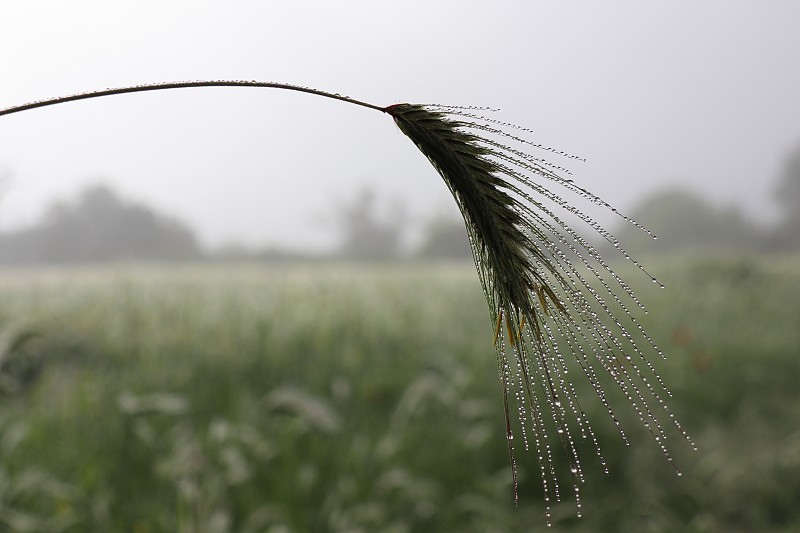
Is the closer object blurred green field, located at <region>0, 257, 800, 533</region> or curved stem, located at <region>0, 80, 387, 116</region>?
curved stem, located at <region>0, 80, 387, 116</region>

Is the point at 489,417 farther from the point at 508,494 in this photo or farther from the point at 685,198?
the point at 685,198

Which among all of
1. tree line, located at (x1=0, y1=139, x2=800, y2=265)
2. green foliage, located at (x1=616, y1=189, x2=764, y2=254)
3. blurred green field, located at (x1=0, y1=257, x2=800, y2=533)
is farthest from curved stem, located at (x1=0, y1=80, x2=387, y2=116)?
green foliage, located at (x1=616, y1=189, x2=764, y2=254)

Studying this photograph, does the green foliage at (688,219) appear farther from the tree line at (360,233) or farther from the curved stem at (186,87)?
the curved stem at (186,87)

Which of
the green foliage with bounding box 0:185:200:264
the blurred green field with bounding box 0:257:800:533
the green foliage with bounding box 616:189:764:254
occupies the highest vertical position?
the green foliage with bounding box 616:189:764:254

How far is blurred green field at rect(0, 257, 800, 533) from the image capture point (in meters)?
2.72

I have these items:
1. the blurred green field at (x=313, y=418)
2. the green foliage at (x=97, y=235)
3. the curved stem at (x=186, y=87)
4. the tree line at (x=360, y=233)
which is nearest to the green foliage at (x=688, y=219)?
the tree line at (x=360, y=233)

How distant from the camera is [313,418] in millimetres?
2240

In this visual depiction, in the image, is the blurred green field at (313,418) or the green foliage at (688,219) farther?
the green foliage at (688,219)

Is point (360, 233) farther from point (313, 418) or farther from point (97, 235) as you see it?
point (313, 418)

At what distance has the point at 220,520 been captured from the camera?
89.8 inches

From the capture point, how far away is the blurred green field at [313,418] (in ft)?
8.93

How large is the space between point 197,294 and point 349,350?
121 centimetres

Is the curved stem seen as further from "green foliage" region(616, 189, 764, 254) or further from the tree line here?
"green foliage" region(616, 189, 764, 254)

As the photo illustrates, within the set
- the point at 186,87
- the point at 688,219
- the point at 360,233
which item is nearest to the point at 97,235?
the point at 360,233
